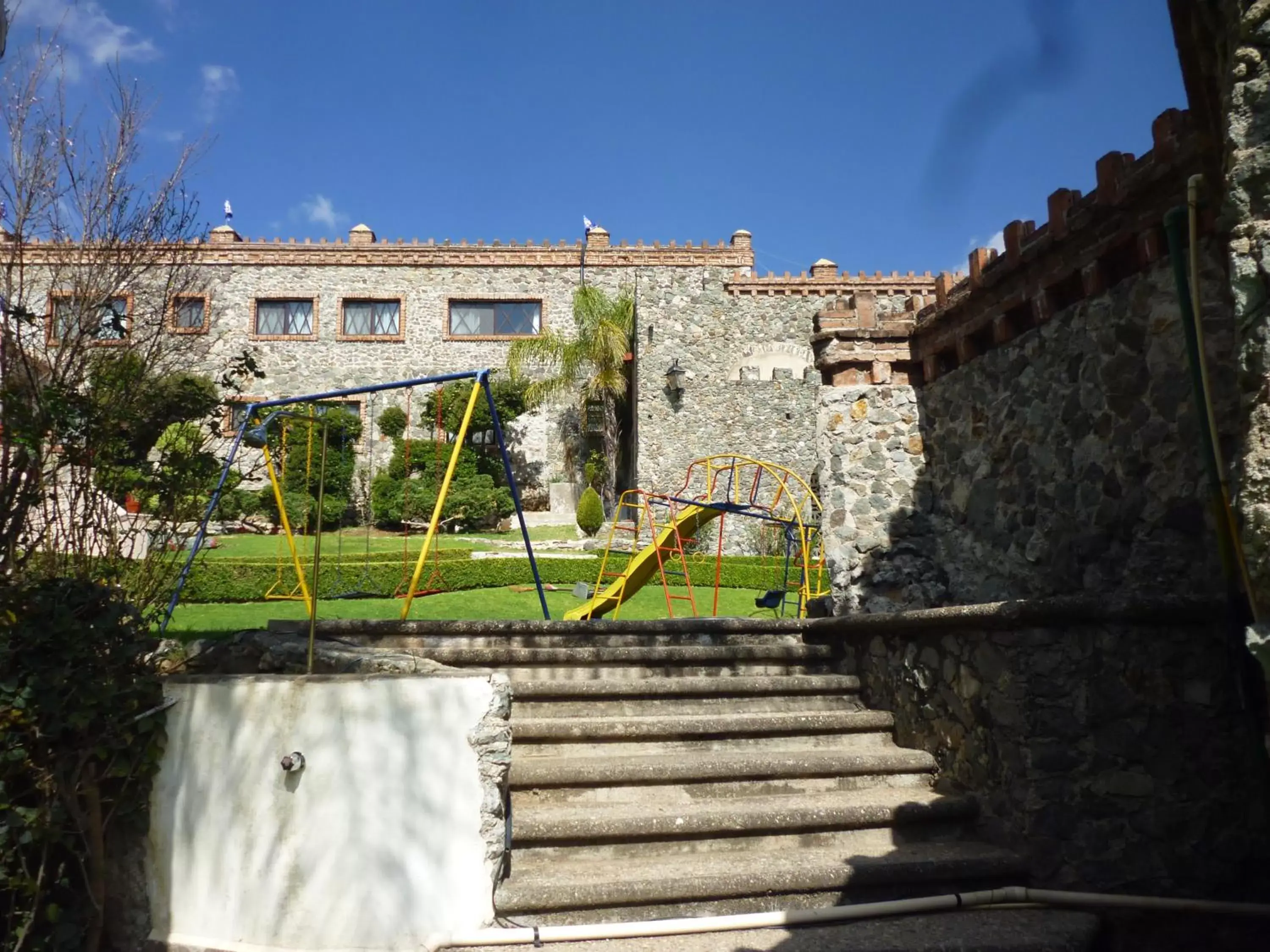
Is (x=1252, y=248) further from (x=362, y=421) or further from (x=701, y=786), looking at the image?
(x=362, y=421)

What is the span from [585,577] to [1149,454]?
10027 millimetres

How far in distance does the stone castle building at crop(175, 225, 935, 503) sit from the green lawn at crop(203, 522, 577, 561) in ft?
9.73

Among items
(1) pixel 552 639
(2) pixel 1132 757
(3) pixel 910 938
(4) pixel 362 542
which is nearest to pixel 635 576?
(1) pixel 552 639

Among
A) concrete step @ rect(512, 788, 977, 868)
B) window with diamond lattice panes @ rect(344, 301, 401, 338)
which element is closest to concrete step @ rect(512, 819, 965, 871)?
concrete step @ rect(512, 788, 977, 868)

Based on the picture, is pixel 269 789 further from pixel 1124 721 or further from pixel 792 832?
pixel 1124 721

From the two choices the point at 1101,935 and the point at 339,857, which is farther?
the point at 1101,935

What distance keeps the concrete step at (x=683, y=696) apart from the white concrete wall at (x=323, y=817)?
Answer: 125 centimetres

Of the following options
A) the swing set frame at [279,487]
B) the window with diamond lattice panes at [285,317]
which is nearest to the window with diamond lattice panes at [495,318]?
the window with diamond lattice panes at [285,317]

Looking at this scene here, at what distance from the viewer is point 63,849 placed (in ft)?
9.47

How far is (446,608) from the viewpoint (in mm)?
9938

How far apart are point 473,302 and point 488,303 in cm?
41

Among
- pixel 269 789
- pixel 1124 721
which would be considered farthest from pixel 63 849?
pixel 1124 721

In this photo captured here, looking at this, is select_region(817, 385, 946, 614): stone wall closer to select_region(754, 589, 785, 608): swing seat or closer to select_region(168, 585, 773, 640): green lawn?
select_region(754, 589, 785, 608): swing seat

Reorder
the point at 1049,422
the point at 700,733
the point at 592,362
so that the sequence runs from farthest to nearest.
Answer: the point at 592,362, the point at 1049,422, the point at 700,733
